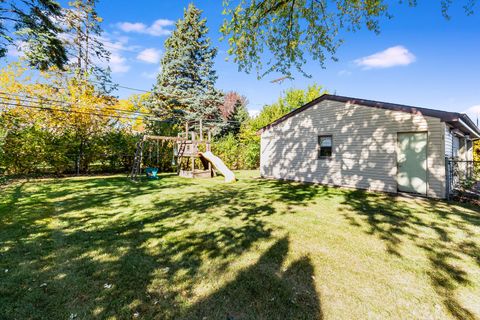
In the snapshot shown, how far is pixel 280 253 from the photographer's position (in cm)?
362

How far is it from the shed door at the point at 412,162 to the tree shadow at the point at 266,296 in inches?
307

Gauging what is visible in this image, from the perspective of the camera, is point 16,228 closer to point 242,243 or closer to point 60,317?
point 60,317

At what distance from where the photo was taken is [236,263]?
3.29m

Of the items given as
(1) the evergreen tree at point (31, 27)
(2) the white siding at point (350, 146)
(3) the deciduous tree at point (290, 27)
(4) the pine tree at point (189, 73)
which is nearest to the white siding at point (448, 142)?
(2) the white siding at point (350, 146)

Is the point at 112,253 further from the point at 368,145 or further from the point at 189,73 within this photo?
the point at 189,73

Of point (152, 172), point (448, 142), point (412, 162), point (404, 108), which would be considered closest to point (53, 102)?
point (152, 172)

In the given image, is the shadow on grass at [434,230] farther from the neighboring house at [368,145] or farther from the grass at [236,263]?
the neighboring house at [368,145]

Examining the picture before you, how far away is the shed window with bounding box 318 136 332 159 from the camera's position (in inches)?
437

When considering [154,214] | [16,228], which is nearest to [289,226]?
[154,214]

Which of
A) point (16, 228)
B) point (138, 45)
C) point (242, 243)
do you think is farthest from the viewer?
point (138, 45)

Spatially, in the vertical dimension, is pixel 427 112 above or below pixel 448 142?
above

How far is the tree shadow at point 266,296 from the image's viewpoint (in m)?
2.29

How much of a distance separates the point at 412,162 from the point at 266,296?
891 centimetres

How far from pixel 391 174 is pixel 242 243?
26.2 feet
